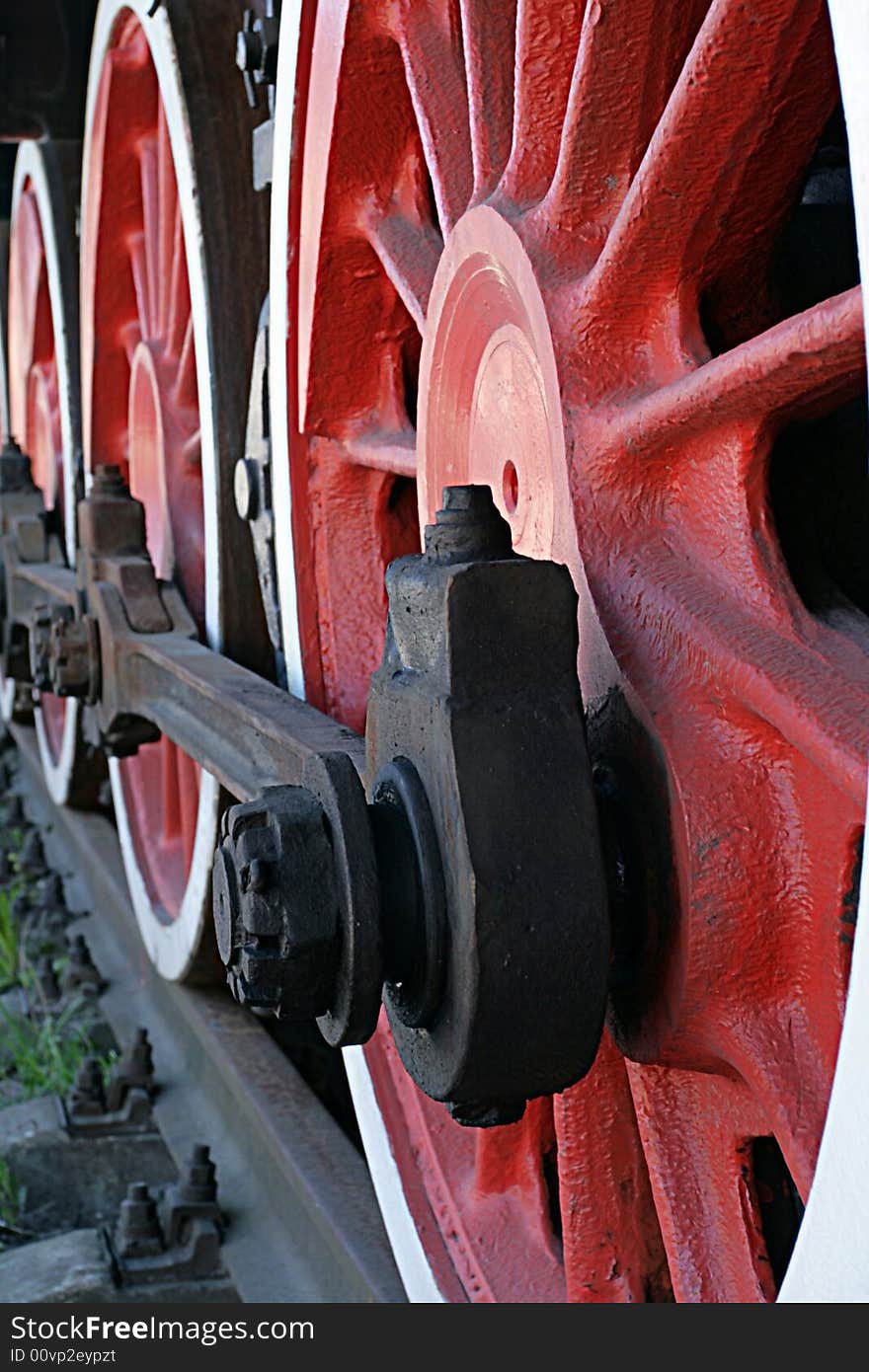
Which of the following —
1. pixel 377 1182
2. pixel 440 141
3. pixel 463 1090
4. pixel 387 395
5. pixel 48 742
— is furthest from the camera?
pixel 48 742

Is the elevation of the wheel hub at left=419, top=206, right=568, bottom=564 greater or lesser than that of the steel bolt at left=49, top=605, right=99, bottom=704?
greater

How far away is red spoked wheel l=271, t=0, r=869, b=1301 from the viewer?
900 millimetres

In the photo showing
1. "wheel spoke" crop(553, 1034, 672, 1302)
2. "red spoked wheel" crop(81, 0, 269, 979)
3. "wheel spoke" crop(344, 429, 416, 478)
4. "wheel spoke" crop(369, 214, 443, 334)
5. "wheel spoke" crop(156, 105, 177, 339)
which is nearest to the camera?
"wheel spoke" crop(553, 1034, 672, 1302)

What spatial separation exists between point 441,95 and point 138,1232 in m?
1.43

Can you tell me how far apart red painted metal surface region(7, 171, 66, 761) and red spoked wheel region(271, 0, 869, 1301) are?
118 inches

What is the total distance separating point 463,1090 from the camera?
38.7 inches

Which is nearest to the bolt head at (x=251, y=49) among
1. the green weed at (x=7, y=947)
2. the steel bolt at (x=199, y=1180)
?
the steel bolt at (x=199, y=1180)

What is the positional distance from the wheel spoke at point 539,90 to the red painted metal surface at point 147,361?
1523 mm

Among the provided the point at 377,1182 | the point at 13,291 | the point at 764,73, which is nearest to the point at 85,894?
the point at 13,291

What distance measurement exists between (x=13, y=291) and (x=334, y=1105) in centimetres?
307

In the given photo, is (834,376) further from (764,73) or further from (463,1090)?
(463,1090)

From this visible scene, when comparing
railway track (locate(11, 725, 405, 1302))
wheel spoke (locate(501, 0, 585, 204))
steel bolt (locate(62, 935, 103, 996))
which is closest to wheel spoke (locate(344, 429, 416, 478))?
wheel spoke (locate(501, 0, 585, 204))

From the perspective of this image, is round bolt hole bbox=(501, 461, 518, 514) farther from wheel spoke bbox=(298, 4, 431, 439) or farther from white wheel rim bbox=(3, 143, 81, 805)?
white wheel rim bbox=(3, 143, 81, 805)

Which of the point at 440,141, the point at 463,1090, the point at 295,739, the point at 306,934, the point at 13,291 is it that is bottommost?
the point at 463,1090
